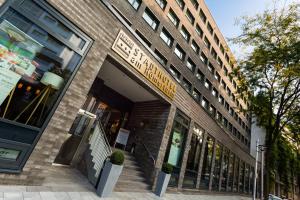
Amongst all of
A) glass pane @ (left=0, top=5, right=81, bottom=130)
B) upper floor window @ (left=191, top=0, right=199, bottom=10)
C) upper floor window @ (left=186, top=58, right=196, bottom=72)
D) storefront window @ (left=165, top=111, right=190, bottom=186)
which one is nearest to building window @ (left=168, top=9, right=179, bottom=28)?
upper floor window @ (left=186, top=58, right=196, bottom=72)

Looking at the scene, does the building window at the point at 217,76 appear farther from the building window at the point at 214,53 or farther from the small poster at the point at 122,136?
the small poster at the point at 122,136

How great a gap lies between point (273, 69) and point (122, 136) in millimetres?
13406

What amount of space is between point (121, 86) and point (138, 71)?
2.66 meters

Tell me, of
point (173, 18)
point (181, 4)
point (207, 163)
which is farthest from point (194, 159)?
point (181, 4)

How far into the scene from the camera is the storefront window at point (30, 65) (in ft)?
12.9

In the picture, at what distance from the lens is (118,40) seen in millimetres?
6551

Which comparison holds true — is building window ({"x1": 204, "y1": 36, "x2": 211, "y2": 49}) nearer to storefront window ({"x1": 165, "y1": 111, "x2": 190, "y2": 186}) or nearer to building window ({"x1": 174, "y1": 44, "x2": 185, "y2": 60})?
building window ({"x1": 174, "y1": 44, "x2": 185, "y2": 60})

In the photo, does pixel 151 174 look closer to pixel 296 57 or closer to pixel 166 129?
pixel 166 129

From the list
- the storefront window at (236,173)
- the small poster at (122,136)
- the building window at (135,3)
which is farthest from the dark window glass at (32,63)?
the storefront window at (236,173)

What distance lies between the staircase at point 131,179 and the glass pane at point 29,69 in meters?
4.10

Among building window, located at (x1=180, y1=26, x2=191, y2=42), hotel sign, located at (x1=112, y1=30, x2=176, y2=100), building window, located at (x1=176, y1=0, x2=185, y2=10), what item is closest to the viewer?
hotel sign, located at (x1=112, y1=30, x2=176, y2=100)

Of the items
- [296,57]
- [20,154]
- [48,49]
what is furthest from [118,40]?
[296,57]

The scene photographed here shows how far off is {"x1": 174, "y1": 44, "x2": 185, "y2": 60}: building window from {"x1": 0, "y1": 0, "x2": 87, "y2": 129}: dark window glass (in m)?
10.6

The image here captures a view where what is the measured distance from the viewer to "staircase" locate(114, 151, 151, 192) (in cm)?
707
